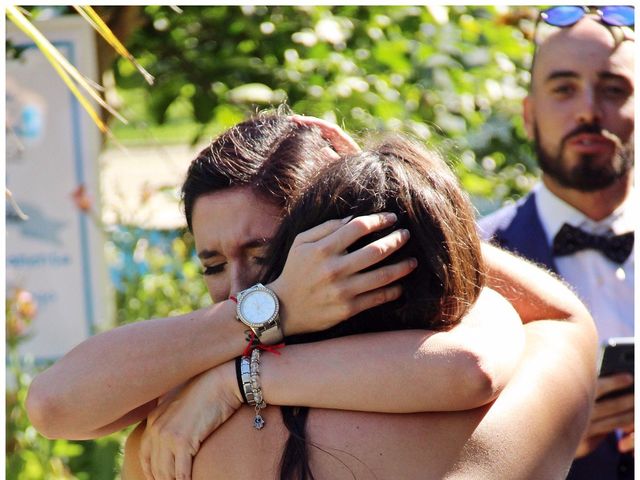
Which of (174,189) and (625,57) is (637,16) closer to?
(625,57)

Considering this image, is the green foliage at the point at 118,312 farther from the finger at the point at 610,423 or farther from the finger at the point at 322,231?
the finger at the point at 322,231

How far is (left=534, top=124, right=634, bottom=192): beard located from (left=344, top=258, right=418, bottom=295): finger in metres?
1.97

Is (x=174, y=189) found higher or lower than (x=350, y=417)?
lower

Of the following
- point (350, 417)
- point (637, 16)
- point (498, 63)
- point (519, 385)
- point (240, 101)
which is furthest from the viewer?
point (498, 63)

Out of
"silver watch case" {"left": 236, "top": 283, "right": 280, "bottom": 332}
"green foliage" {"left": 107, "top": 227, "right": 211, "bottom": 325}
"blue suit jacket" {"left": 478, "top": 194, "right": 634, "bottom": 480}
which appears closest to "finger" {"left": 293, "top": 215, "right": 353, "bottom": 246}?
"silver watch case" {"left": 236, "top": 283, "right": 280, "bottom": 332}

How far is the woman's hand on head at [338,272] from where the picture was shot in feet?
4.88

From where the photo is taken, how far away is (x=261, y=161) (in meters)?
1.84

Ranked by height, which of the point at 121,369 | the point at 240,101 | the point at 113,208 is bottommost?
the point at 113,208

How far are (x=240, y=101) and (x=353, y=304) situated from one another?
2.62 m

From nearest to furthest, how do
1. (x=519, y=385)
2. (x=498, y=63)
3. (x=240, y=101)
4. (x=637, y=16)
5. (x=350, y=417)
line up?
1. (x=350, y=417)
2. (x=519, y=385)
3. (x=637, y=16)
4. (x=240, y=101)
5. (x=498, y=63)

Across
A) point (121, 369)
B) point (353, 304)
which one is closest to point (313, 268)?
point (353, 304)

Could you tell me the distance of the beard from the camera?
10.8ft

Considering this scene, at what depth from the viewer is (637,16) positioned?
3234 millimetres

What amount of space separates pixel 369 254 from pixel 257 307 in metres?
0.21
